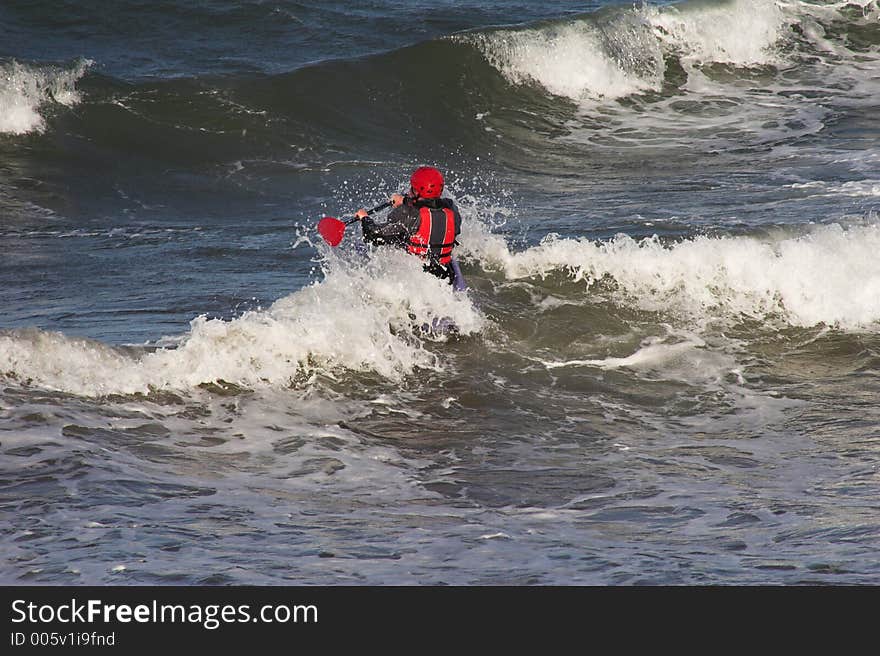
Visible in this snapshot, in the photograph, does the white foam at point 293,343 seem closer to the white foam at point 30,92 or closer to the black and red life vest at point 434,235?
the black and red life vest at point 434,235

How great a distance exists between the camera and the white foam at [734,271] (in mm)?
11375

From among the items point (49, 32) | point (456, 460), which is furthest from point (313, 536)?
point (49, 32)

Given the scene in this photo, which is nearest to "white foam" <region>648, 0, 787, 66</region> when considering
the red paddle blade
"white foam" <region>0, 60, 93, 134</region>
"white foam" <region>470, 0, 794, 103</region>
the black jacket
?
"white foam" <region>470, 0, 794, 103</region>

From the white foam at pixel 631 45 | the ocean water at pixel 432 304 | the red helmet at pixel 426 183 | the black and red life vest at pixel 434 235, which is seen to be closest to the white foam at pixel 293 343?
the ocean water at pixel 432 304

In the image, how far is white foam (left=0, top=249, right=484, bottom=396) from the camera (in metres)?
Result: 8.87

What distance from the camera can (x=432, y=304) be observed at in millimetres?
10492

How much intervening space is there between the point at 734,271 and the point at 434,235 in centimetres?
337

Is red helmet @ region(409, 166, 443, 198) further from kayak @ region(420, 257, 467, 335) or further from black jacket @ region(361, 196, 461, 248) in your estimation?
kayak @ region(420, 257, 467, 335)

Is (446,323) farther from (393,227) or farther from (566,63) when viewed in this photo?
(566,63)

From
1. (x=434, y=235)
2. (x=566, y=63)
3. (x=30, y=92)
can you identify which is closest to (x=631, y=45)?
(x=566, y=63)

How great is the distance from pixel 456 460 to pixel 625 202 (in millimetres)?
7241

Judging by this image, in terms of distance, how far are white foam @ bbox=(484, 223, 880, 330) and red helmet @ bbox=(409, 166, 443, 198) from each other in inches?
86.2
